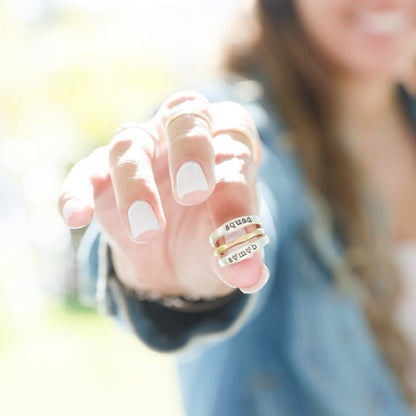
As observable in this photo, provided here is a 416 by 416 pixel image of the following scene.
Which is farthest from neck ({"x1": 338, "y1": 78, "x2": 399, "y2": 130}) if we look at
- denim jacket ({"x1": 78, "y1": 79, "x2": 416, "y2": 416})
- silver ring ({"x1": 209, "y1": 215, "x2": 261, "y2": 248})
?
silver ring ({"x1": 209, "y1": 215, "x2": 261, "y2": 248})

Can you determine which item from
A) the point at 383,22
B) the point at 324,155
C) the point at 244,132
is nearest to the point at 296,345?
the point at 324,155

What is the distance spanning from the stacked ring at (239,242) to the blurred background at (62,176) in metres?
0.81

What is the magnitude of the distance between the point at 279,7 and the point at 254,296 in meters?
0.75

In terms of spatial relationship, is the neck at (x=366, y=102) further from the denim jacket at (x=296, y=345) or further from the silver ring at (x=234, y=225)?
the silver ring at (x=234, y=225)

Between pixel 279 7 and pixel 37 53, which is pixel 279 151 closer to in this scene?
pixel 279 7

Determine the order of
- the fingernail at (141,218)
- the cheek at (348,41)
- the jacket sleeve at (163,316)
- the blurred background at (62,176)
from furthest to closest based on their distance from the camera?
the blurred background at (62,176) < the cheek at (348,41) < the jacket sleeve at (163,316) < the fingernail at (141,218)

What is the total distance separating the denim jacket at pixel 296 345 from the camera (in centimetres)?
86

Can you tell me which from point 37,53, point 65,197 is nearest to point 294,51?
point 65,197

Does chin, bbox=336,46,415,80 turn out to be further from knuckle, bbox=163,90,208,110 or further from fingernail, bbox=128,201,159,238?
fingernail, bbox=128,201,159,238

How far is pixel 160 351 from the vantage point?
536 mm

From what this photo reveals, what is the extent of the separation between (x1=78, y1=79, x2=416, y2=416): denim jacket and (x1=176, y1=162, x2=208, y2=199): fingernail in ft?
1.60

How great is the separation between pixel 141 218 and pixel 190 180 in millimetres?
48

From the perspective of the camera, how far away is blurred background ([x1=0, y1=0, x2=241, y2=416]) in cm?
180

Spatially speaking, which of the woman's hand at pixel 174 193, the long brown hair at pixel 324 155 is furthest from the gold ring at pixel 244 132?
the long brown hair at pixel 324 155
